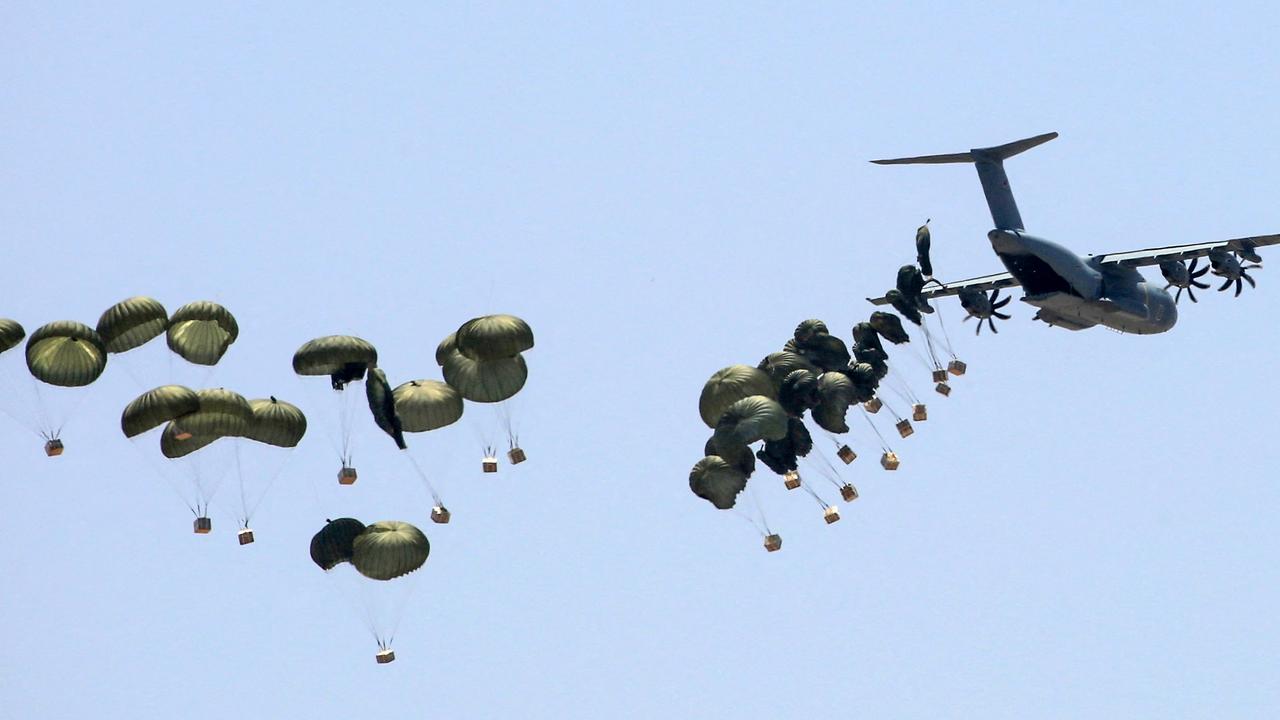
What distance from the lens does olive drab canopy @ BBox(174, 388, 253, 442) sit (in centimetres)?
5972

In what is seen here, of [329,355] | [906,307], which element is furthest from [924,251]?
[329,355]

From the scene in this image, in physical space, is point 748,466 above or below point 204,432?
below

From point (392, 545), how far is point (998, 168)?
76.5ft

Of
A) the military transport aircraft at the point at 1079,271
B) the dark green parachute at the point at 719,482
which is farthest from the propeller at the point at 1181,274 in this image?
the dark green parachute at the point at 719,482

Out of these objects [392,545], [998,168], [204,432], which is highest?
[998,168]

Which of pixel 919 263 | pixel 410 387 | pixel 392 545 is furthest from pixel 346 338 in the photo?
pixel 919 263

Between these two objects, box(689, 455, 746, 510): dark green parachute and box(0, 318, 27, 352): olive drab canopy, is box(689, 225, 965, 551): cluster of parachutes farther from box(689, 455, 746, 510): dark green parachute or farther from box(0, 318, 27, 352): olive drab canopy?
box(0, 318, 27, 352): olive drab canopy

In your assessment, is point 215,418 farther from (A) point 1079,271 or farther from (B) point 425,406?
(A) point 1079,271

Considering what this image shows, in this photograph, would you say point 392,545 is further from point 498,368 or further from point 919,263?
point 919,263

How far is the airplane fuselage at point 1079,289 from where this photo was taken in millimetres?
63469

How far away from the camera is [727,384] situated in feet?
210

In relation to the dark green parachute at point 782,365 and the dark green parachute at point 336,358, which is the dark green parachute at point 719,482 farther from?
the dark green parachute at point 336,358

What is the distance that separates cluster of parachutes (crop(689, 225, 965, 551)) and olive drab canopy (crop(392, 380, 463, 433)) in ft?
26.4

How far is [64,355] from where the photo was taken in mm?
61000
